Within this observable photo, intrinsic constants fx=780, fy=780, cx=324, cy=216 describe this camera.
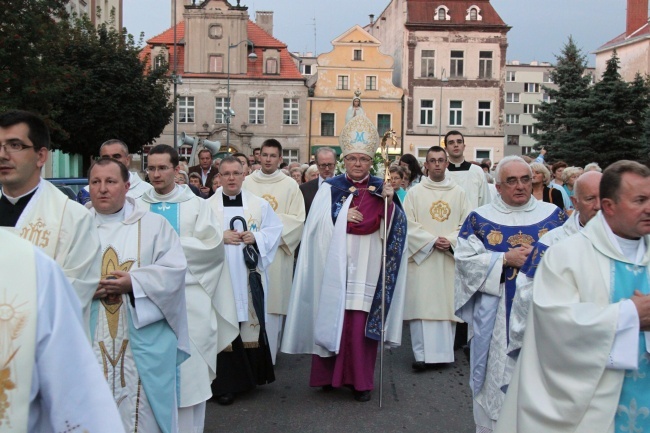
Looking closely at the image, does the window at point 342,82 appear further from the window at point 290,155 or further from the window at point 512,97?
the window at point 512,97

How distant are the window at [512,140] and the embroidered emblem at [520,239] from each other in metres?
82.8

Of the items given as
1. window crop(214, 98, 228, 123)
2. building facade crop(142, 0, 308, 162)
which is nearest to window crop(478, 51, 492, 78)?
building facade crop(142, 0, 308, 162)

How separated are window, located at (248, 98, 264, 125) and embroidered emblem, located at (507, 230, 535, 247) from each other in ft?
152

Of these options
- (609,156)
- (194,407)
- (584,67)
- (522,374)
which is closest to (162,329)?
(194,407)

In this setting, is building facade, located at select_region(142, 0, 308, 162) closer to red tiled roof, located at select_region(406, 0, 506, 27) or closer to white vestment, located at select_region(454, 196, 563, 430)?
red tiled roof, located at select_region(406, 0, 506, 27)

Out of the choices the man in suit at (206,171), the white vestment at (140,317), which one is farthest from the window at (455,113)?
the white vestment at (140,317)

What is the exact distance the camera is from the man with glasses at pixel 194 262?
5668 mm

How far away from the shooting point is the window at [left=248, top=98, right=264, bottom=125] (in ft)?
169

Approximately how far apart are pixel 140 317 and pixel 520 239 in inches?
110

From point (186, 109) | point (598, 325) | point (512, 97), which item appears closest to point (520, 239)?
point (598, 325)

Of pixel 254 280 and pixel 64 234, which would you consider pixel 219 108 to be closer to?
pixel 254 280

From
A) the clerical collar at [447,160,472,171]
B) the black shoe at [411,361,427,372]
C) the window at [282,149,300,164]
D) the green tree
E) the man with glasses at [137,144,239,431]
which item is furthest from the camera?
the window at [282,149,300,164]

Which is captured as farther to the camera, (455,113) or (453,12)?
(453,12)

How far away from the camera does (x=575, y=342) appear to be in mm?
3523
